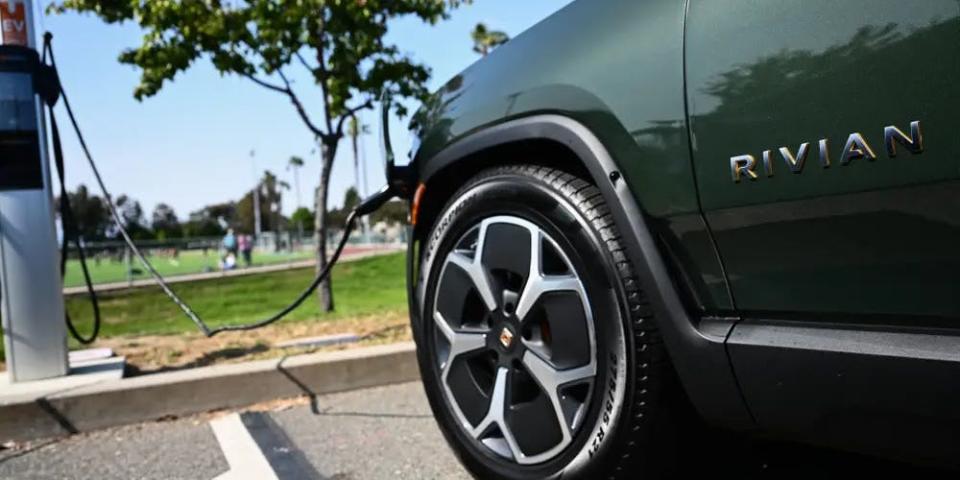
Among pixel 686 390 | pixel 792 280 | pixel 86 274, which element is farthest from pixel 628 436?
pixel 86 274

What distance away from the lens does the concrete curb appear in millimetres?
3596

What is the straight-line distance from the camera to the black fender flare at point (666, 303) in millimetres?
1611

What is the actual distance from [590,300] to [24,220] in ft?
11.6

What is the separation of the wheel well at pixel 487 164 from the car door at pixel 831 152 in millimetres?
476

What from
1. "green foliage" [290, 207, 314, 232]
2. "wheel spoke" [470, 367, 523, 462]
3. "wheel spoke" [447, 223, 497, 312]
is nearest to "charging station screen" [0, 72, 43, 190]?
"wheel spoke" [447, 223, 497, 312]

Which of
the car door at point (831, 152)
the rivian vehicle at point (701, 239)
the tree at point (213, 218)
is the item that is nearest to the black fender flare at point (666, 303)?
the rivian vehicle at point (701, 239)

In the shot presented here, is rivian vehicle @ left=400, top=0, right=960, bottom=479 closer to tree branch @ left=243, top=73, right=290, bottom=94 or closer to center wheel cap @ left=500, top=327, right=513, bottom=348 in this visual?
center wheel cap @ left=500, top=327, right=513, bottom=348

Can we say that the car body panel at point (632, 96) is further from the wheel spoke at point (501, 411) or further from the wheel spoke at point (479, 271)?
the wheel spoke at point (501, 411)

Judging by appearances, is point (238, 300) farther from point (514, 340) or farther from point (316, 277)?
point (514, 340)

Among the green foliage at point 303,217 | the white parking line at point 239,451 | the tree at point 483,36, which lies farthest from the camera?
the green foliage at point 303,217

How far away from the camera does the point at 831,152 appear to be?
4.51 feet

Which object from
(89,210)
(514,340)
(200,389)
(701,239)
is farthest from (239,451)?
(89,210)

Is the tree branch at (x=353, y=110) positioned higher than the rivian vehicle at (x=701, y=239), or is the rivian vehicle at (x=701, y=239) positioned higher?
the tree branch at (x=353, y=110)

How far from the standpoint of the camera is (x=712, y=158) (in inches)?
62.6
